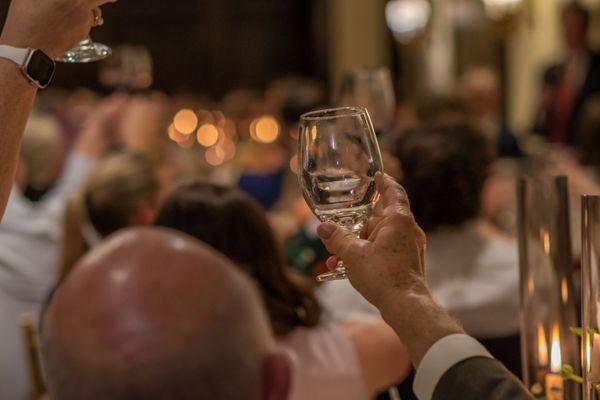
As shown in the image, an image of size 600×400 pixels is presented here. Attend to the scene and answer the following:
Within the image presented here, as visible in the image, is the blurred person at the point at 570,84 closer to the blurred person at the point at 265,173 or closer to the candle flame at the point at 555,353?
the blurred person at the point at 265,173

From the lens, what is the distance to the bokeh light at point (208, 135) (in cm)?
692

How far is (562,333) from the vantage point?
1.46 m

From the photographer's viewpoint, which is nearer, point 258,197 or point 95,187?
point 95,187

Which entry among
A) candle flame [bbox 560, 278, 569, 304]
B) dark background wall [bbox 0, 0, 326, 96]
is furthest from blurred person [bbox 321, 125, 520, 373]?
dark background wall [bbox 0, 0, 326, 96]

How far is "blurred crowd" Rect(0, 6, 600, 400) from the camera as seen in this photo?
2072mm

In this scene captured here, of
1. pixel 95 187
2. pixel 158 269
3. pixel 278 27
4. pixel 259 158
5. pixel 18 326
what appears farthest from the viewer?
pixel 278 27

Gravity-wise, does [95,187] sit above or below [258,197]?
above

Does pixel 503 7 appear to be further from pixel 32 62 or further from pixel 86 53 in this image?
pixel 32 62

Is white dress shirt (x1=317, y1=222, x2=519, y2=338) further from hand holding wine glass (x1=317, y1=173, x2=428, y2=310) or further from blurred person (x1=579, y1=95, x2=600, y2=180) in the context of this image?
blurred person (x1=579, y1=95, x2=600, y2=180)

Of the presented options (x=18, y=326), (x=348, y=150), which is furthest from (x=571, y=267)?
(x=18, y=326)

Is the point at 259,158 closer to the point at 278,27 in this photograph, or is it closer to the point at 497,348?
the point at 497,348

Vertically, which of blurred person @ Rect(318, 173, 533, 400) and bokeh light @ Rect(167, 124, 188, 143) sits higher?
blurred person @ Rect(318, 173, 533, 400)

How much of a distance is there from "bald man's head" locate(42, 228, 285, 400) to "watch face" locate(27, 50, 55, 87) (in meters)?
0.57

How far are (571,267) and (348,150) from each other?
0.46m
